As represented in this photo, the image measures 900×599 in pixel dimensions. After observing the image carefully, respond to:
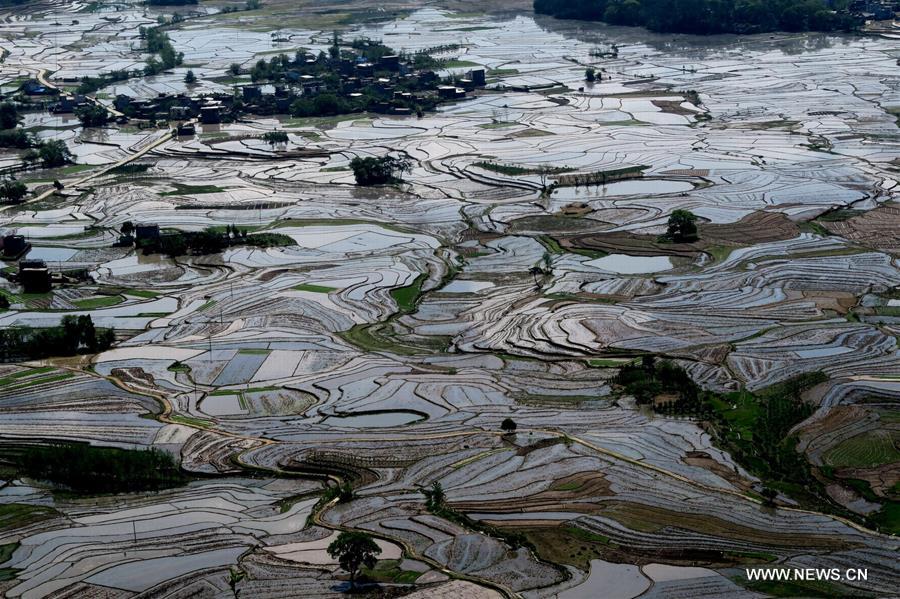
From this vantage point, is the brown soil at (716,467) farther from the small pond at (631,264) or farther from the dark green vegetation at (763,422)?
the small pond at (631,264)

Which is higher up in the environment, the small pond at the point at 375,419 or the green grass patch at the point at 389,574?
the green grass patch at the point at 389,574

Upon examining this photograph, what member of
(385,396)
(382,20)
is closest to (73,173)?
(385,396)

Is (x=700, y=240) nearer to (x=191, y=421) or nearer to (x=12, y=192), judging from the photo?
(x=191, y=421)

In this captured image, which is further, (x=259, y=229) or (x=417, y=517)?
(x=259, y=229)

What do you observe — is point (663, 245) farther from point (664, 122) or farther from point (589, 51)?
point (589, 51)

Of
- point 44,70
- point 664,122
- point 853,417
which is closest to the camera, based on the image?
point 853,417

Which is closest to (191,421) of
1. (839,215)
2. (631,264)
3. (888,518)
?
(888,518)

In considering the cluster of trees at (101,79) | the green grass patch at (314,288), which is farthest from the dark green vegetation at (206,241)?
the cluster of trees at (101,79)
